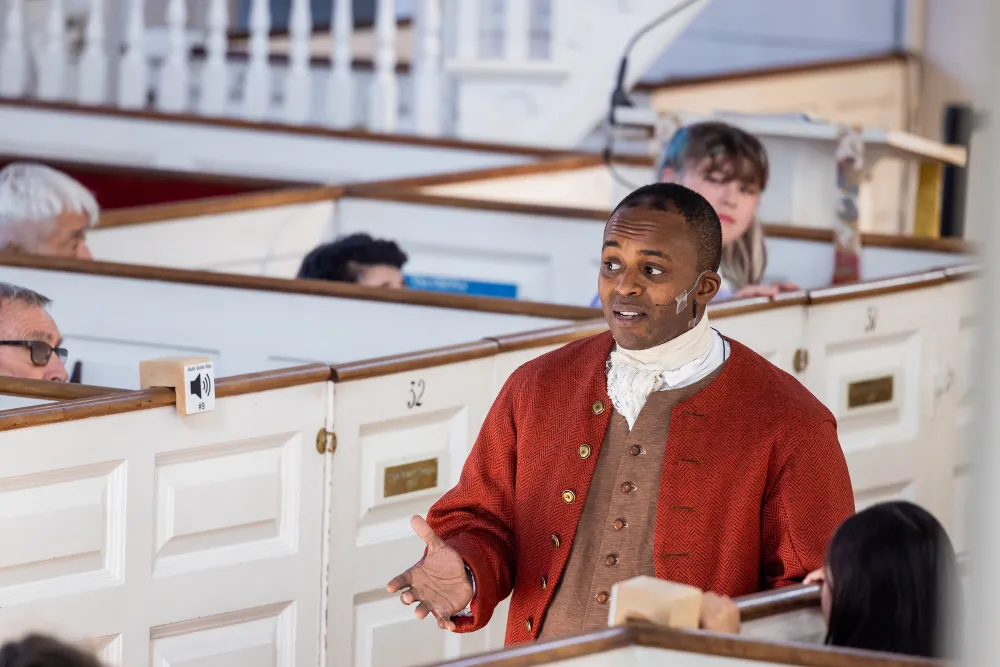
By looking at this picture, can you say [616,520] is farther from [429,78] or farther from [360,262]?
[429,78]

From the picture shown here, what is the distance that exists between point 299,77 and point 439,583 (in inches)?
231

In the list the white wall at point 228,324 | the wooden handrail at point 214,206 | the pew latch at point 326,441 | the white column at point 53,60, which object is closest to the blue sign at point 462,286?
the wooden handrail at point 214,206

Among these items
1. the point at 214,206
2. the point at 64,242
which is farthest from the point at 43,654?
the point at 214,206

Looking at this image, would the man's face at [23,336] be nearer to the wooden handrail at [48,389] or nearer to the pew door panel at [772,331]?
the wooden handrail at [48,389]

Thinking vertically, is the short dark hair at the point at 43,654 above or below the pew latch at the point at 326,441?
above

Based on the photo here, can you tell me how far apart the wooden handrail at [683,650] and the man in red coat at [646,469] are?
0.39 metres

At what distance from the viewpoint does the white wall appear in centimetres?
398

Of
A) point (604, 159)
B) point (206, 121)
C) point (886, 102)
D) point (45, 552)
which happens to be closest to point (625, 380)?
point (45, 552)

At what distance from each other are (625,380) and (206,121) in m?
5.36

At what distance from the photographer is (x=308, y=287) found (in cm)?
406

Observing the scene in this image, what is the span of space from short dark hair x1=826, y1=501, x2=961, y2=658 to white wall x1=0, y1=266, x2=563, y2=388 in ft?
6.67

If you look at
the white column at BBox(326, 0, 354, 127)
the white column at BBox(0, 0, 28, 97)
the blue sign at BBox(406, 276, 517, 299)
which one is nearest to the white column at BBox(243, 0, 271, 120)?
the white column at BBox(326, 0, 354, 127)

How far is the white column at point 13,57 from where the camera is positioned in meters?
7.96

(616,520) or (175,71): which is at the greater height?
(175,71)
